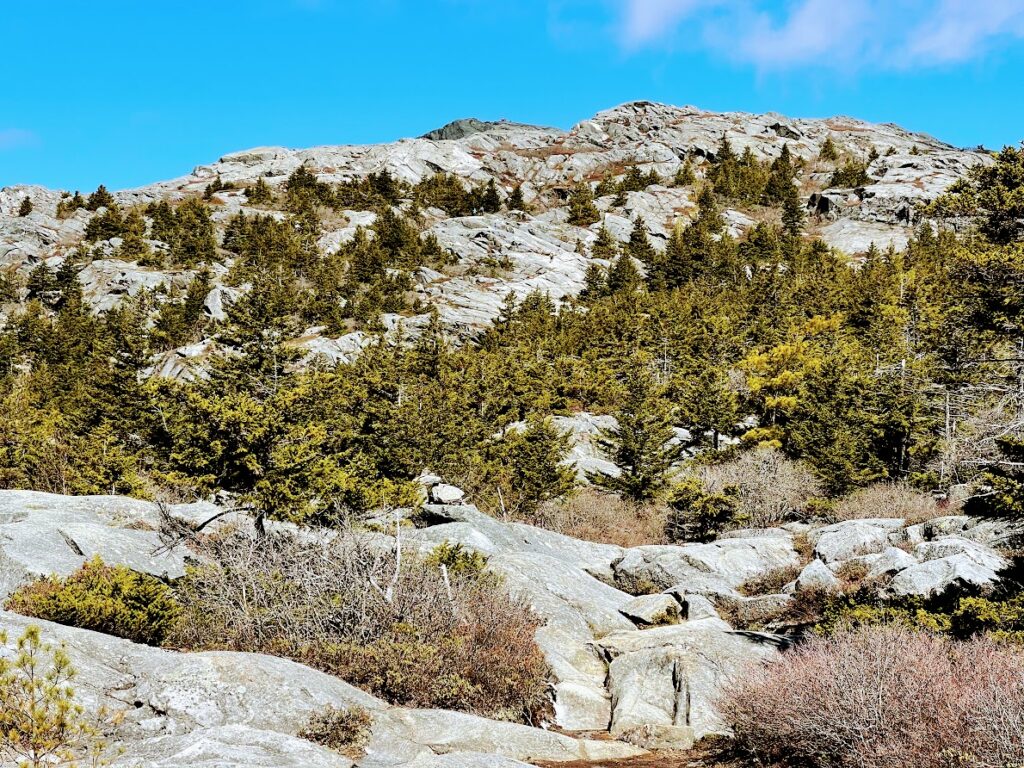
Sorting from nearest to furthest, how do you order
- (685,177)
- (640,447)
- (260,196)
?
(640,447)
(260,196)
(685,177)

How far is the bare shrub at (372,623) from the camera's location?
31.8ft

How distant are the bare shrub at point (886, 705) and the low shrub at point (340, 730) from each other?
17.4 feet

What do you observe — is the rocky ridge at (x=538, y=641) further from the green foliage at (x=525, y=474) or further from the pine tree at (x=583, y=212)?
the pine tree at (x=583, y=212)

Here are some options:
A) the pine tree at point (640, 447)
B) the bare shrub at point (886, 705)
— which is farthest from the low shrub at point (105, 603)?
the pine tree at point (640, 447)

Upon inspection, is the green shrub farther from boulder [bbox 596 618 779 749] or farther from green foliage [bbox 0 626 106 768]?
green foliage [bbox 0 626 106 768]

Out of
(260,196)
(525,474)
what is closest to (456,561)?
(525,474)

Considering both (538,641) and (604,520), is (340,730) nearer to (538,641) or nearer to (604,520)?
(538,641)

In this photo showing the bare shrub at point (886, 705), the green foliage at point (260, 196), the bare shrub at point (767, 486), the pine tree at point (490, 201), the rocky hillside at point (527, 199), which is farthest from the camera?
the pine tree at point (490, 201)

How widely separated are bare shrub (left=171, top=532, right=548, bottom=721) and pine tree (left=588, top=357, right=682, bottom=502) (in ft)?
74.6

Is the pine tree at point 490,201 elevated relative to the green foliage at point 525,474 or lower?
elevated

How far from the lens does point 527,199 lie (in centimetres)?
10519

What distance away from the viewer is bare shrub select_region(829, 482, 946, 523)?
28.4m

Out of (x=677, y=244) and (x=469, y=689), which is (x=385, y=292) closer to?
(x=677, y=244)

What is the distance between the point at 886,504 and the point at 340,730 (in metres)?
29.8
